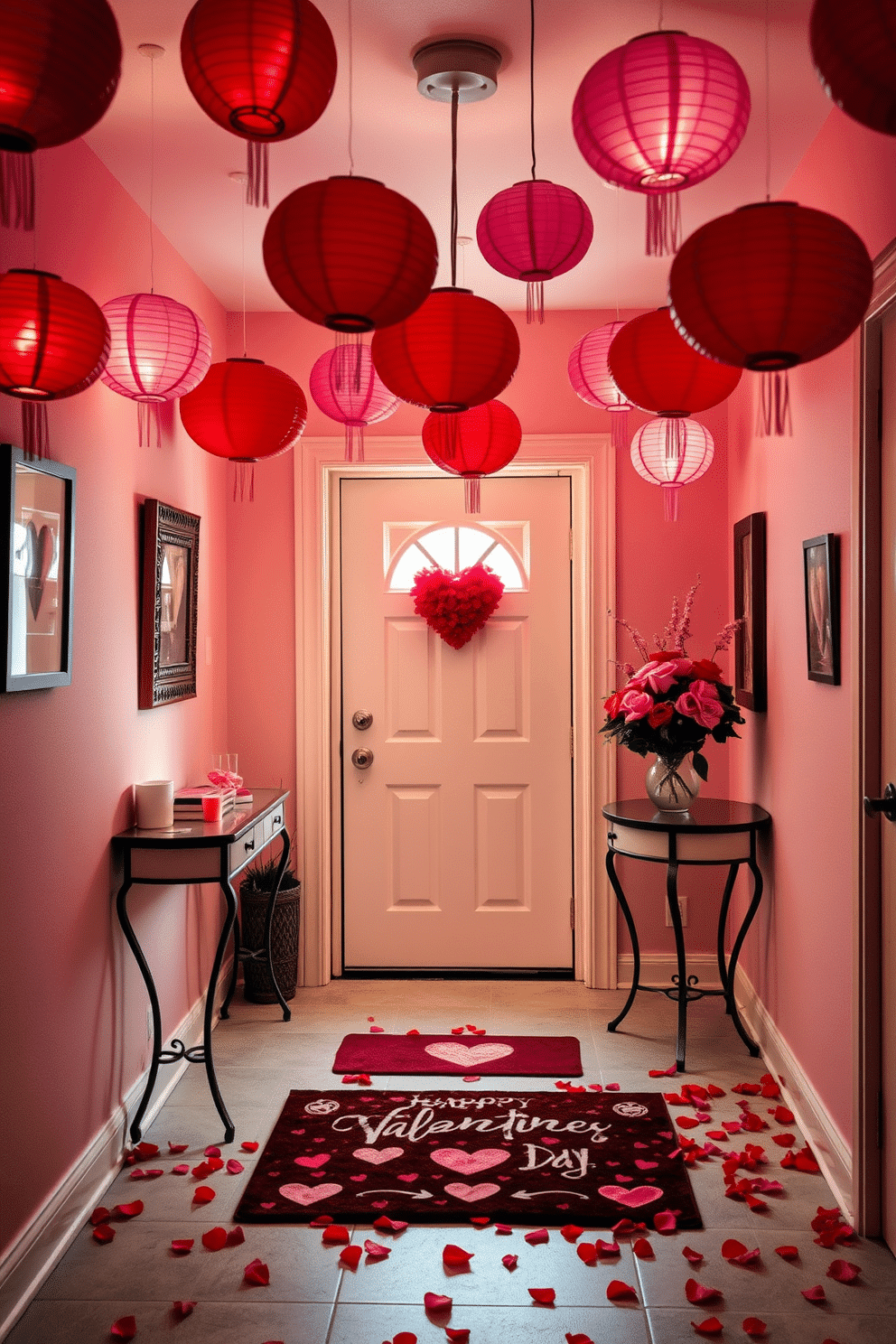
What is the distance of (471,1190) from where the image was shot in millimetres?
2723

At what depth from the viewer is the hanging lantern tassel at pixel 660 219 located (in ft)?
5.69

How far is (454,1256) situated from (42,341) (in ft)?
6.67

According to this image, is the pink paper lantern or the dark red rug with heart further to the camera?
the dark red rug with heart

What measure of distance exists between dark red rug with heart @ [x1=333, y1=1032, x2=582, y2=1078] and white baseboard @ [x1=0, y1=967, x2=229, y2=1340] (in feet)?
2.21

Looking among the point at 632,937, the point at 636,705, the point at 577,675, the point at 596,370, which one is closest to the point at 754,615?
the point at 636,705

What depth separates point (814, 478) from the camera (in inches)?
118

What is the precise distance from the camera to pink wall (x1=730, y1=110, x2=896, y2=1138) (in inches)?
104

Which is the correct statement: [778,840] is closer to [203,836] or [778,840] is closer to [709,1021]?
[709,1021]

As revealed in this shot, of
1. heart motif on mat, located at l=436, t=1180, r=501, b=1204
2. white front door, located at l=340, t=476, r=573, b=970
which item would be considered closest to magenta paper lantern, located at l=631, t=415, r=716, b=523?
white front door, located at l=340, t=476, r=573, b=970

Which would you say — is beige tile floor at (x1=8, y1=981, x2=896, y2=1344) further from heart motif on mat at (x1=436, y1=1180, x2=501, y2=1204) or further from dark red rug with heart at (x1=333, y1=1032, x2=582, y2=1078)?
dark red rug with heart at (x1=333, y1=1032, x2=582, y2=1078)

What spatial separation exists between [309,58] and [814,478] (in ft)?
6.28

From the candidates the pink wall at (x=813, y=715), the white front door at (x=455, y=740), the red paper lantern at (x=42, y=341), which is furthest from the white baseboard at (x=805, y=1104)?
the red paper lantern at (x=42, y=341)

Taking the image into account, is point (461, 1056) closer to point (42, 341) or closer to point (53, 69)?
point (42, 341)

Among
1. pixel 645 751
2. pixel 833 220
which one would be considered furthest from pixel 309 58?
pixel 645 751
